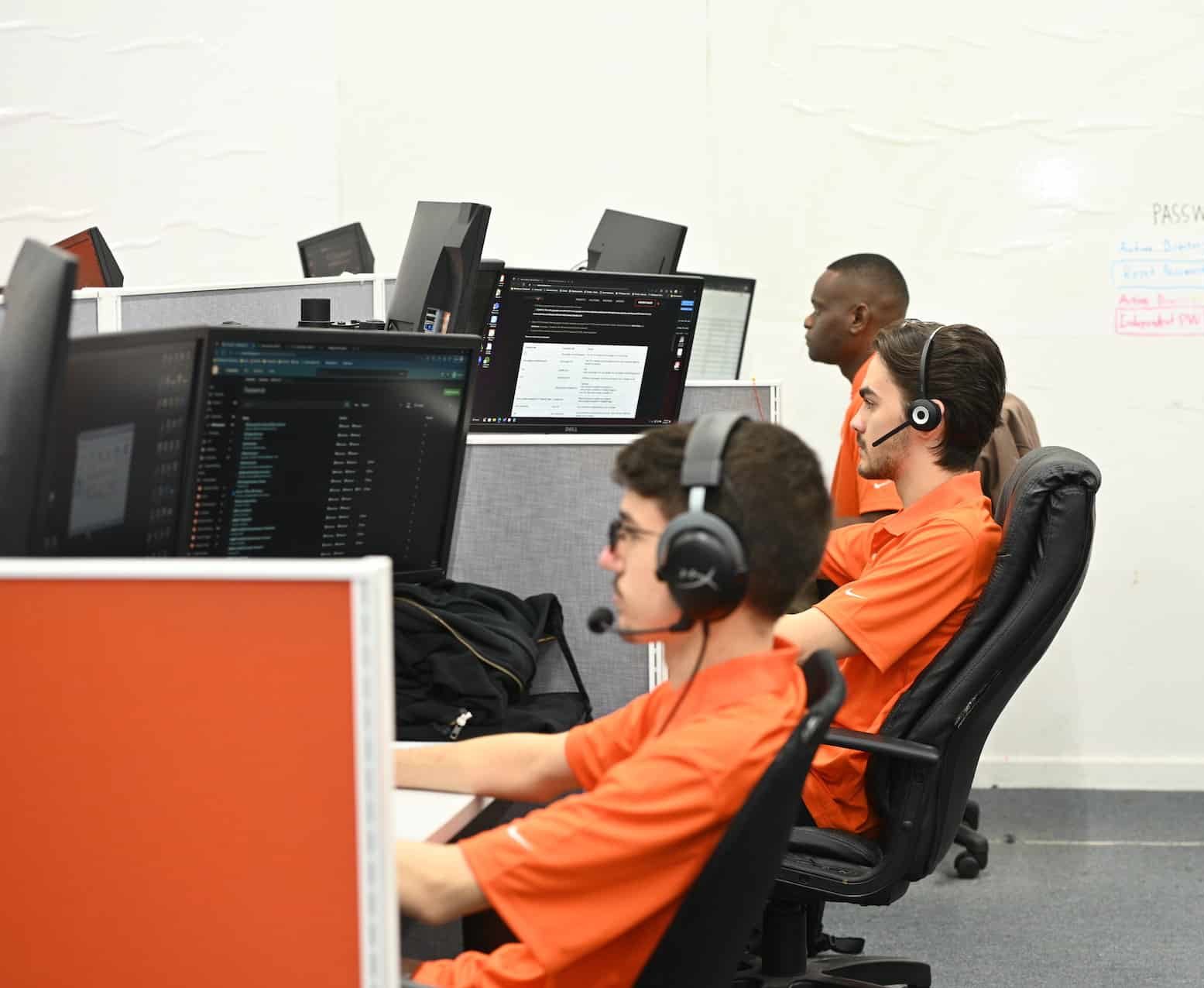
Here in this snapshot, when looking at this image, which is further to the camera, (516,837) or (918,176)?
(918,176)

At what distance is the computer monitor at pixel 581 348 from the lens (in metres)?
2.30

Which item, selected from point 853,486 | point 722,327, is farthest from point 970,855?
point 722,327

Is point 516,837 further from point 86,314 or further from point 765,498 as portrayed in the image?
point 86,314

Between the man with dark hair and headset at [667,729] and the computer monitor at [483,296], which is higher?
the computer monitor at [483,296]

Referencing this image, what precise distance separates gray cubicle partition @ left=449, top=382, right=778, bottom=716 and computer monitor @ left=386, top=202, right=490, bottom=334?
217 mm

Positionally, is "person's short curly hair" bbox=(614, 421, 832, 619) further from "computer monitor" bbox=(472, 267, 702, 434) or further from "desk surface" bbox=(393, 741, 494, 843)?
"computer monitor" bbox=(472, 267, 702, 434)

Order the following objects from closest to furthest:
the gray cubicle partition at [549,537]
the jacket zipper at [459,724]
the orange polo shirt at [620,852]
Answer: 1. the orange polo shirt at [620,852]
2. the jacket zipper at [459,724]
3. the gray cubicle partition at [549,537]

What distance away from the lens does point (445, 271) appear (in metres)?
2.23

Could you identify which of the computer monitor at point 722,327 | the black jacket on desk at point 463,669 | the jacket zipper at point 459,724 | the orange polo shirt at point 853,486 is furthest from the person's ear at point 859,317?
the jacket zipper at point 459,724

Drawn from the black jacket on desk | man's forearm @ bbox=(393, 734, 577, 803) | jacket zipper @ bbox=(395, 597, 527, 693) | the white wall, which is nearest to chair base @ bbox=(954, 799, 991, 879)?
the white wall

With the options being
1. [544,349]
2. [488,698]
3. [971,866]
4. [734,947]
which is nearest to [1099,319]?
[971,866]

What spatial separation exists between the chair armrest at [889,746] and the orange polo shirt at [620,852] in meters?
0.78

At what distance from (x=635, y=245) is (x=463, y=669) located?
153 centimetres

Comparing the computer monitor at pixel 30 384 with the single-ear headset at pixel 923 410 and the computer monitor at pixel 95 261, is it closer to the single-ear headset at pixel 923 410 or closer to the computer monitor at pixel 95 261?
the single-ear headset at pixel 923 410
